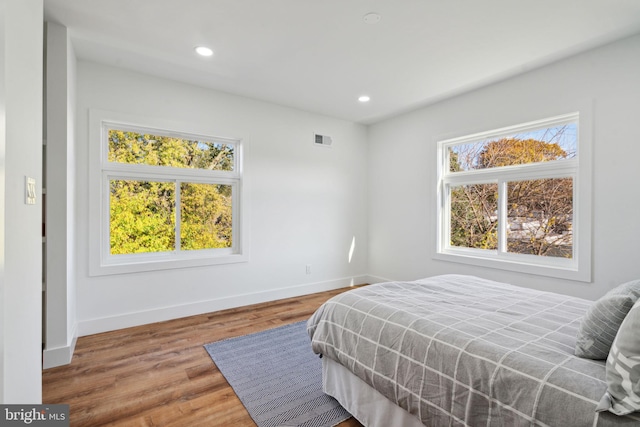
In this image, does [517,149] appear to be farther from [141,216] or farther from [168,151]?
[141,216]

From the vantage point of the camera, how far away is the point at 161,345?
2.64 m

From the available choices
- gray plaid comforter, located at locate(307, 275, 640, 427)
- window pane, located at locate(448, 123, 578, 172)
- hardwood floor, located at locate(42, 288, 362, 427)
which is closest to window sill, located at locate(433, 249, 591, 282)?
window pane, located at locate(448, 123, 578, 172)

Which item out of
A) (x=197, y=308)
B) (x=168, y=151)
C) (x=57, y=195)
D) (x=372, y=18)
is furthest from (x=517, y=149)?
(x=57, y=195)

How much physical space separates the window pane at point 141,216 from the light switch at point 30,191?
5.99ft

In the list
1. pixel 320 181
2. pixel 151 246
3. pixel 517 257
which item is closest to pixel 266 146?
pixel 320 181

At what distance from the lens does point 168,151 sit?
3.33 m

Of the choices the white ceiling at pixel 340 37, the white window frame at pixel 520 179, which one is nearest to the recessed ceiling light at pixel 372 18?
the white ceiling at pixel 340 37

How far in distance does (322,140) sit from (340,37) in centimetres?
200

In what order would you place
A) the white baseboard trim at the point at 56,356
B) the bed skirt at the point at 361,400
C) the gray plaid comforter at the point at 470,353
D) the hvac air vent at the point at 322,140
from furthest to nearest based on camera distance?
the hvac air vent at the point at 322,140, the white baseboard trim at the point at 56,356, the bed skirt at the point at 361,400, the gray plaid comforter at the point at 470,353

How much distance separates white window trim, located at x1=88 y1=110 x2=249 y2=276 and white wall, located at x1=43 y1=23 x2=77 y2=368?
530mm

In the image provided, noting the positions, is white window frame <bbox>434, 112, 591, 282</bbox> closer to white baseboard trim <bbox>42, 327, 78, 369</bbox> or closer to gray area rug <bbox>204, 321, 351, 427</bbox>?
gray area rug <bbox>204, 321, 351, 427</bbox>

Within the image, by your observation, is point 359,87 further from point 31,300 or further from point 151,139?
point 31,300

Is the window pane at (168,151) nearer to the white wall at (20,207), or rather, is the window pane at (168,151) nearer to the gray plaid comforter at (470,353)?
the white wall at (20,207)

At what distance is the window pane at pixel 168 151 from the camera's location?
3.10m
